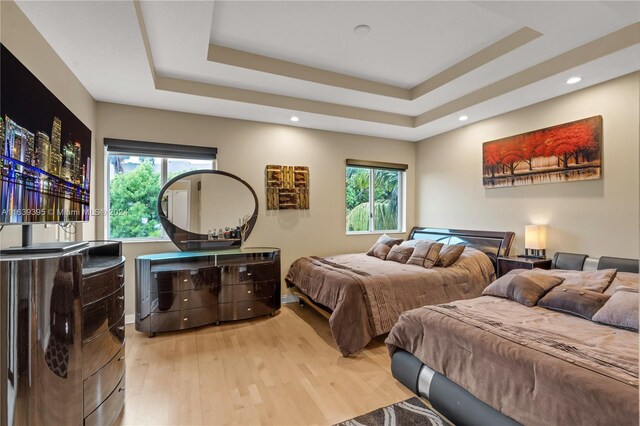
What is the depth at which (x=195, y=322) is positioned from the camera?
3.33 meters

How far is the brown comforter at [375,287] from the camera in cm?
283

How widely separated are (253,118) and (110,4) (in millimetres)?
2264

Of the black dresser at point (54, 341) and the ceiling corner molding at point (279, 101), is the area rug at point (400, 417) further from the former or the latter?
the ceiling corner molding at point (279, 101)

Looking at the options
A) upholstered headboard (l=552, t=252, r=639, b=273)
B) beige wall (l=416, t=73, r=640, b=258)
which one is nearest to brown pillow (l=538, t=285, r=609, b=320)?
upholstered headboard (l=552, t=252, r=639, b=273)

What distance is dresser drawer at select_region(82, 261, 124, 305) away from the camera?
1636mm

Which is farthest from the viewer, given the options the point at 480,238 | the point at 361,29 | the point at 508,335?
the point at 480,238

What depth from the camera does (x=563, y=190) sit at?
3406 mm

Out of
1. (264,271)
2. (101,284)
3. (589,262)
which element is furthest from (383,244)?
(101,284)

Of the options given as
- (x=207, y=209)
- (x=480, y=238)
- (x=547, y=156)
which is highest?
(x=547, y=156)

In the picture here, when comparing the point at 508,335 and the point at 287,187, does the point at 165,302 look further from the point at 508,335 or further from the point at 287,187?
the point at 508,335

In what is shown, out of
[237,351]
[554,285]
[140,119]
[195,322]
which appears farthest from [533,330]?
[140,119]

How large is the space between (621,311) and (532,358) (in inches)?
36.8

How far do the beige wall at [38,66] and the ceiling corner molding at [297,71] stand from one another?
1198 mm

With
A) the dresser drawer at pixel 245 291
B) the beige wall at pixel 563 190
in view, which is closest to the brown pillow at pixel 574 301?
the beige wall at pixel 563 190
